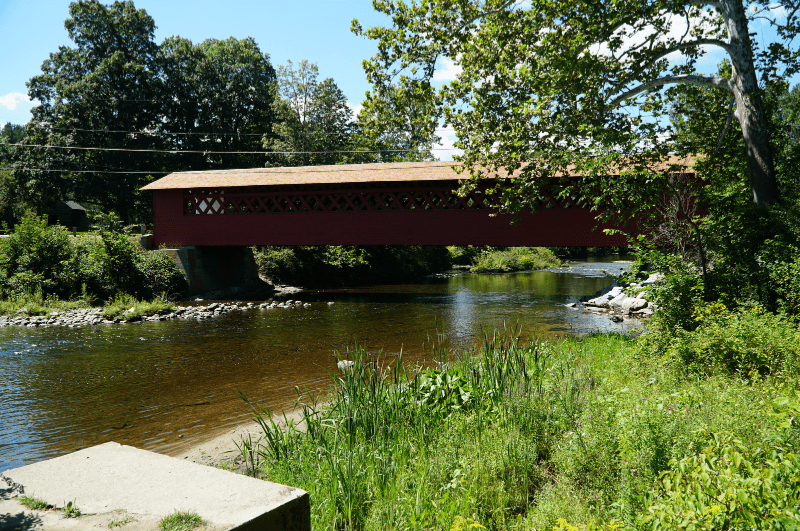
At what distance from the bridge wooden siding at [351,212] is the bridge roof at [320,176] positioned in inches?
1.2

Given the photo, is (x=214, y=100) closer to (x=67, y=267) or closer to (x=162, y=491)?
(x=67, y=267)

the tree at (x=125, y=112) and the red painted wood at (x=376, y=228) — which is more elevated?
the tree at (x=125, y=112)

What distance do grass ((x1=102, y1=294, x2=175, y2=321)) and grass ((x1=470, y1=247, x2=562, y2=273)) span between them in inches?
720

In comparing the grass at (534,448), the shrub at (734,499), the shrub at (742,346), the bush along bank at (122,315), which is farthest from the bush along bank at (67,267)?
the shrub at (734,499)

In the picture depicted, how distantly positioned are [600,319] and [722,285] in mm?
5804

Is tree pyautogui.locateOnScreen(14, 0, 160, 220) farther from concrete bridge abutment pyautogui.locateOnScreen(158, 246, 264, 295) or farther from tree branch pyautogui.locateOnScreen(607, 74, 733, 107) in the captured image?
tree branch pyautogui.locateOnScreen(607, 74, 733, 107)

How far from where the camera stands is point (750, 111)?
6.37 metres

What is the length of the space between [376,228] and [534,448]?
1244cm

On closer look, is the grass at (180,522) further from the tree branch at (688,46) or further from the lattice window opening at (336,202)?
the lattice window opening at (336,202)

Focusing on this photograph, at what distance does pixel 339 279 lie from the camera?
72.1 ft

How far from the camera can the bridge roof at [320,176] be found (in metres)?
14.2

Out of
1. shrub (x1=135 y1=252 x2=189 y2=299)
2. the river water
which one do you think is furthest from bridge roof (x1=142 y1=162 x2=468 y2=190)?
the river water

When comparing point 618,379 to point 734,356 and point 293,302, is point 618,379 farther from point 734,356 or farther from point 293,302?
point 293,302

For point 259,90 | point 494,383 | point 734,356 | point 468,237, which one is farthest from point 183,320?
point 259,90
